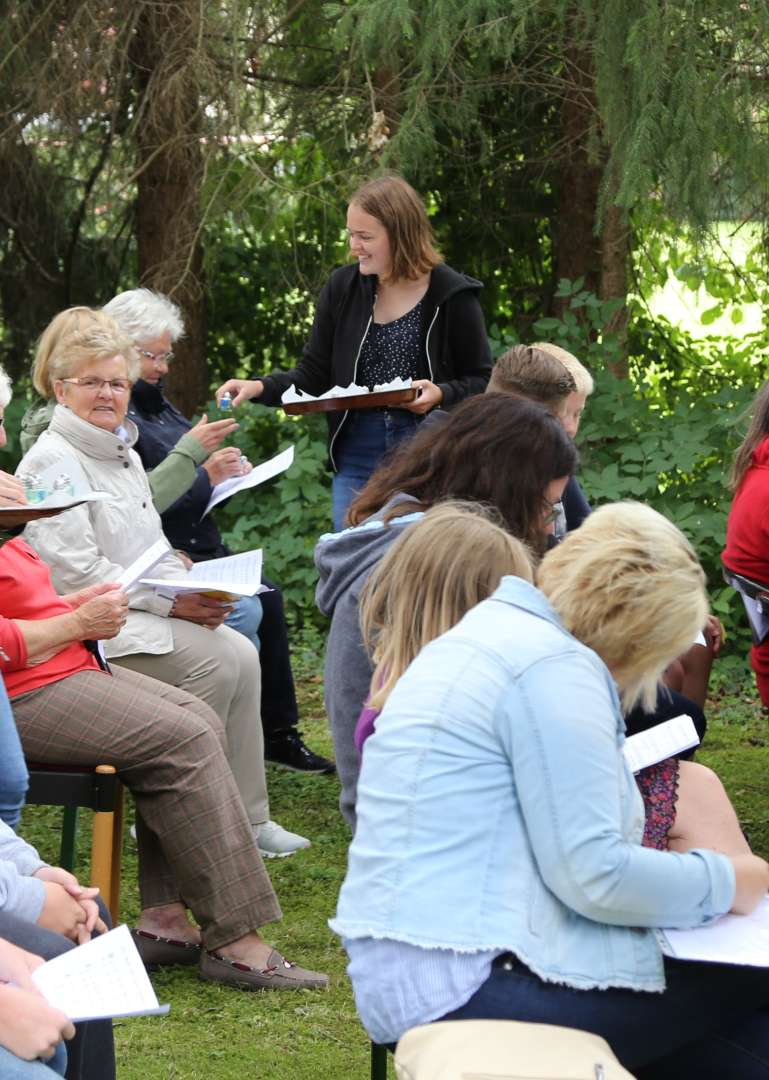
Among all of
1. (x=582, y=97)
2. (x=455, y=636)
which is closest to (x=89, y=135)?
(x=582, y=97)

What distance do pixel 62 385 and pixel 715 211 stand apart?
2.94 meters

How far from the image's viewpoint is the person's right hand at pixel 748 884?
2100 millimetres

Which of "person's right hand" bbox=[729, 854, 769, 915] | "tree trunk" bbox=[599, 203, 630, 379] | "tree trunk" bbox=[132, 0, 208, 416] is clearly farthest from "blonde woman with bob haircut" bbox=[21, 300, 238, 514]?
"tree trunk" bbox=[599, 203, 630, 379]

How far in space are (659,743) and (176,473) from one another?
203 cm

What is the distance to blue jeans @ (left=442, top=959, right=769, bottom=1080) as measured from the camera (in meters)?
1.93

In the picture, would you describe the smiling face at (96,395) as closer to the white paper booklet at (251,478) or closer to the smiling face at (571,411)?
the white paper booklet at (251,478)

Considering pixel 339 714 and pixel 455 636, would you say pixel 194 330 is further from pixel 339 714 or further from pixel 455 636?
pixel 455 636

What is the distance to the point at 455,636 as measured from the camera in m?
2.01

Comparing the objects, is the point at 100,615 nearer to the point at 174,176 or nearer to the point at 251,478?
the point at 251,478

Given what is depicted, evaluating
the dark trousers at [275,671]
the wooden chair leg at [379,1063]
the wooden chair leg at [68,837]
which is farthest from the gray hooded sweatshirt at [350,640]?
the dark trousers at [275,671]

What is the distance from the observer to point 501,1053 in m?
1.82

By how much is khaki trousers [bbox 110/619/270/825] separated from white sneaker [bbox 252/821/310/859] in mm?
28

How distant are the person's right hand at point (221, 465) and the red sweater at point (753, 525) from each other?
152cm

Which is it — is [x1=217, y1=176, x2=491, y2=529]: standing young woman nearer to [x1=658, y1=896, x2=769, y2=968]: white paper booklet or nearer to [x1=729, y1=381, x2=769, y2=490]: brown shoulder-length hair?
[x1=729, y1=381, x2=769, y2=490]: brown shoulder-length hair
